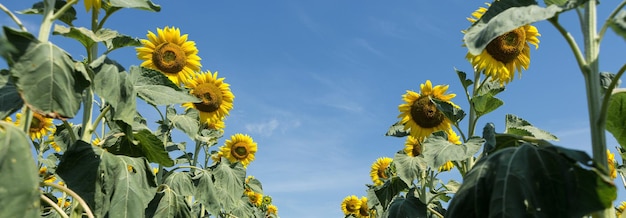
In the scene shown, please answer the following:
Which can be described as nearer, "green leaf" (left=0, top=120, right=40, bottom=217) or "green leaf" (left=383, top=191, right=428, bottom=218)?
"green leaf" (left=0, top=120, right=40, bottom=217)

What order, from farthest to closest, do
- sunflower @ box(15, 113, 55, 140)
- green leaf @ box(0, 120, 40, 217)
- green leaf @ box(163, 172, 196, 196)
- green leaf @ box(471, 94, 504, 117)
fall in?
sunflower @ box(15, 113, 55, 140) < green leaf @ box(163, 172, 196, 196) < green leaf @ box(471, 94, 504, 117) < green leaf @ box(0, 120, 40, 217)

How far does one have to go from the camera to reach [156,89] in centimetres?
268

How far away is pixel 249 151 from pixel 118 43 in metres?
6.71

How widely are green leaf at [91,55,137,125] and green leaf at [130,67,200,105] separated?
0.18 m

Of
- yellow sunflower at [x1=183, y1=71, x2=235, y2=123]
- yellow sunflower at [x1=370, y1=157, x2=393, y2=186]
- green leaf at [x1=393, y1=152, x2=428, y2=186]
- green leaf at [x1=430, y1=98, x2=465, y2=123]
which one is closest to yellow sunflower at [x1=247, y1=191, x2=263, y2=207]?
yellow sunflower at [x1=370, y1=157, x2=393, y2=186]

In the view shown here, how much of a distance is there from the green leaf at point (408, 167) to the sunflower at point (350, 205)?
24.6 feet

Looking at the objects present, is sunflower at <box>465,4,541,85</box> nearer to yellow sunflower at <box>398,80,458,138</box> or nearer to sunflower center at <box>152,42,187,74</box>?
yellow sunflower at <box>398,80,458,138</box>

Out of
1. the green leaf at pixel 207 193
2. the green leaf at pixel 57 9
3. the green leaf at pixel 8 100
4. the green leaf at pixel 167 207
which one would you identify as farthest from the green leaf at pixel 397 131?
the green leaf at pixel 8 100

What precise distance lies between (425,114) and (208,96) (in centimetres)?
278

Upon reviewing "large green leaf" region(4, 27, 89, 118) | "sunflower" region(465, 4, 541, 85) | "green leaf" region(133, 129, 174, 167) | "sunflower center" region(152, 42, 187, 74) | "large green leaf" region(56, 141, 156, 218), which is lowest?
"large green leaf" region(56, 141, 156, 218)

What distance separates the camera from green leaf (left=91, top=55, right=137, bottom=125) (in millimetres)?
2332

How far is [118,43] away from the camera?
9.54 feet

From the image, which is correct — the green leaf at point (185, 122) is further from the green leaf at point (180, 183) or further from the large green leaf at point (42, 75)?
the large green leaf at point (42, 75)

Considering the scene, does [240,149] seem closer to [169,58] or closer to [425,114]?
[169,58]
